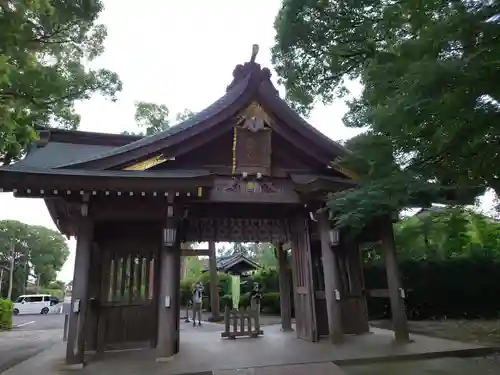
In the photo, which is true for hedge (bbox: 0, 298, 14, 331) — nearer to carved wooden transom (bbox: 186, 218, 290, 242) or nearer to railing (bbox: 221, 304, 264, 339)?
railing (bbox: 221, 304, 264, 339)

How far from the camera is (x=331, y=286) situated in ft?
25.6

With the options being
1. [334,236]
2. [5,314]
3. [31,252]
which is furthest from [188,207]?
[31,252]

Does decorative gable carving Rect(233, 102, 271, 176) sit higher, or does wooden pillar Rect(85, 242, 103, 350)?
decorative gable carving Rect(233, 102, 271, 176)

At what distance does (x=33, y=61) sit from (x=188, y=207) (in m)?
4.01

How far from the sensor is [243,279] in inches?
841

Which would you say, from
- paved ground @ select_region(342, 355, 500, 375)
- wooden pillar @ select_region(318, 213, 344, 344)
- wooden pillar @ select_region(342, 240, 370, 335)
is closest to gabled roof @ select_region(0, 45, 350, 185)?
wooden pillar @ select_region(318, 213, 344, 344)

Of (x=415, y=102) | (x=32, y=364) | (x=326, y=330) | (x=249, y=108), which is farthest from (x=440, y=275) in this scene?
(x=32, y=364)

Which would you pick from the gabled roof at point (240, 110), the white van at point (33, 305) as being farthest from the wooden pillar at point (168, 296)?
the white van at point (33, 305)

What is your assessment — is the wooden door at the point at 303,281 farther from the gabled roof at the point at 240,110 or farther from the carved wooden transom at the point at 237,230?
the gabled roof at the point at 240,110

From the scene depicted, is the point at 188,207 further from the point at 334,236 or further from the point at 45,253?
the point at 45,253

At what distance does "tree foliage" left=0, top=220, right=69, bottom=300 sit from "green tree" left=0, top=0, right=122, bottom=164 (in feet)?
115

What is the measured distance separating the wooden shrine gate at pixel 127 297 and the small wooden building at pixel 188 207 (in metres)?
0.02

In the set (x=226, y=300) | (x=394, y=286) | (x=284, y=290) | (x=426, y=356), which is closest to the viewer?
(x=426, y=356)

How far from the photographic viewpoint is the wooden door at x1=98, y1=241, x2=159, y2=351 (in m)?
7.74
